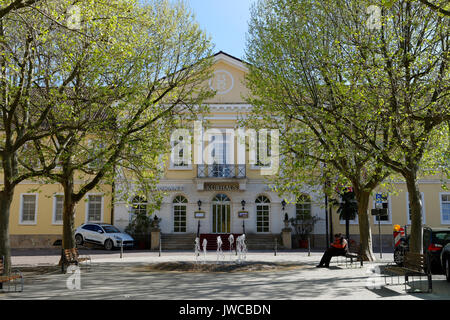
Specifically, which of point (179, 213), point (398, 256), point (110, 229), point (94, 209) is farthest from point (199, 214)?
point (398, 256)

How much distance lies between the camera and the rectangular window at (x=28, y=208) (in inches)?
1310

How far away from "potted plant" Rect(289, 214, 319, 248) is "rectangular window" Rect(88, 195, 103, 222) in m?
14.1

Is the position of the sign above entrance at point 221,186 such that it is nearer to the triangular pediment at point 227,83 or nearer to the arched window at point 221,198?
the arched window at point 221,198

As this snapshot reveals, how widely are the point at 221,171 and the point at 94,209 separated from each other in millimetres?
9903

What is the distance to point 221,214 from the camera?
32781 millimetres

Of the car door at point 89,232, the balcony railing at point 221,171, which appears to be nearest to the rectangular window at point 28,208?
the car door at point 89,232

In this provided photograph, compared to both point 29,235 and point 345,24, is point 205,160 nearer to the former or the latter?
point 29,235

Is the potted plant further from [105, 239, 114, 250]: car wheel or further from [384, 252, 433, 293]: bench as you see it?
[384, 252, 433, 293]: bench

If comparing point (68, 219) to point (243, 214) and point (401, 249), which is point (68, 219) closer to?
point (401, 249)

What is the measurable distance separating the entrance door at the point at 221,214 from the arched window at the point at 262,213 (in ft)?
6.91

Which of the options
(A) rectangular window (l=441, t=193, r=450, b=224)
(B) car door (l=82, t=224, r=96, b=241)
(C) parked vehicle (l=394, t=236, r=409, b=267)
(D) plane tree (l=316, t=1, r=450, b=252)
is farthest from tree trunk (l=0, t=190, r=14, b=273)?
(A) rectangular window (l=441, t=193, r=450, b=224)

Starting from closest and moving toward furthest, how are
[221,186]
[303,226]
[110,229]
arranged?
[110,229] → [303,226] → [221,186]

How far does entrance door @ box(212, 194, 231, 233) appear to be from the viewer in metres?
32.6

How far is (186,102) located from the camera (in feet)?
61.5
